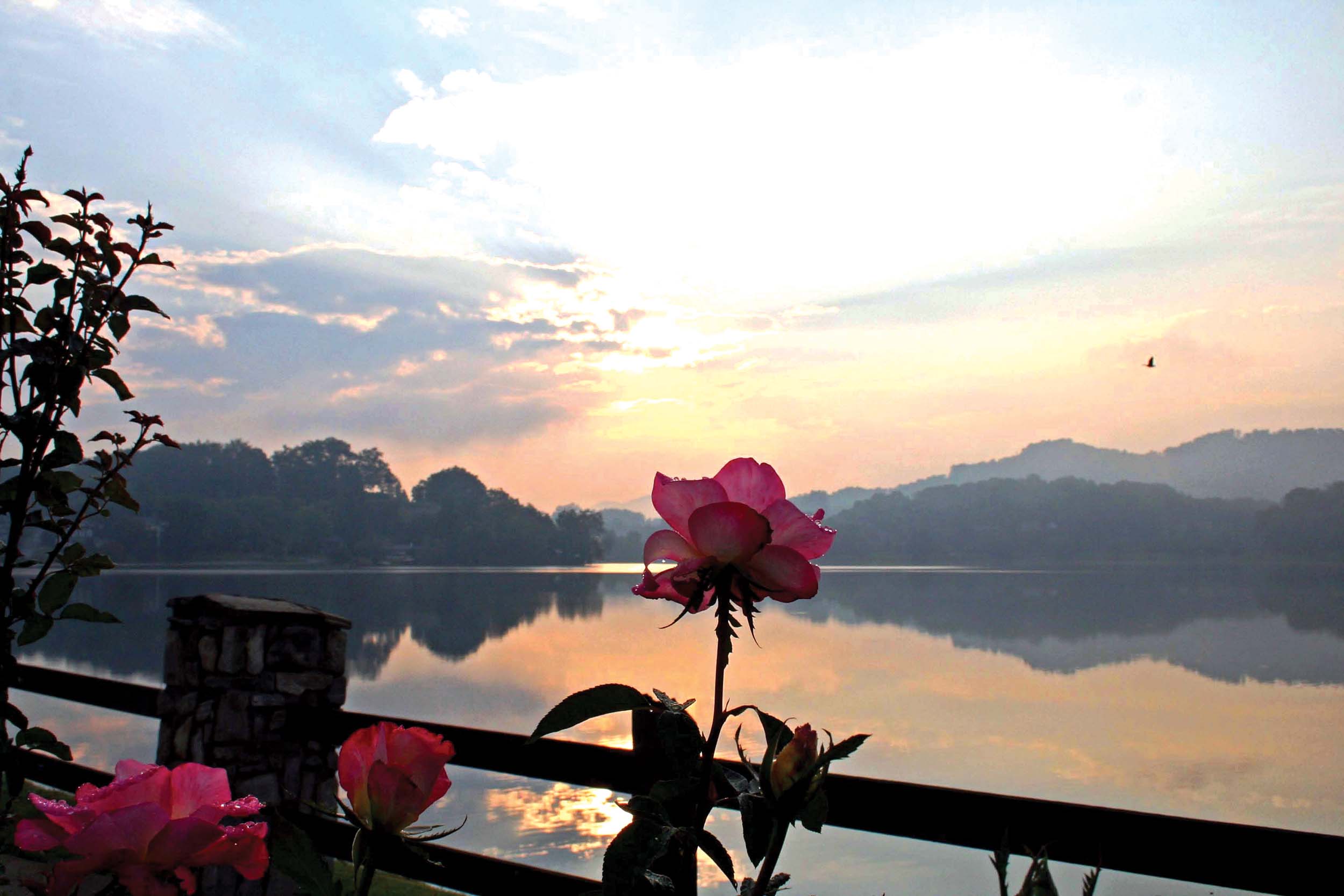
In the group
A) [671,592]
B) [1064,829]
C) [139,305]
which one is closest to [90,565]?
[139,305]

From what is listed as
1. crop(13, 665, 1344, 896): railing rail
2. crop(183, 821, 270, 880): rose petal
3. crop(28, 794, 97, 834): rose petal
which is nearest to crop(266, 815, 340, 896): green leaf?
crop(183, 821, 270, 880): rose petal

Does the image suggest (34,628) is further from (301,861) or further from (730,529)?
(730,529)

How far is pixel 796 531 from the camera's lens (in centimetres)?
62

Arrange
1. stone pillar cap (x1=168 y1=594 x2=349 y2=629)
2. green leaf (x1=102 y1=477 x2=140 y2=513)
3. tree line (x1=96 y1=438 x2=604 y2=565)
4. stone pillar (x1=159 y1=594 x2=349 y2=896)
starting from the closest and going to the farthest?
1. green leaf (x1=102 y1=477 x2=140 y2=513)
2. stone pillar (x1=159 y1=594 x2=349 y2=896)
3. stone pillar cap (x1=168 y1=594 x2=349 y2=629)
4. tree line (x1=96 y1=438 x2=604 y2=565)

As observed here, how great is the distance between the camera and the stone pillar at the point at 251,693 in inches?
129

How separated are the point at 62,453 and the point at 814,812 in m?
1.91

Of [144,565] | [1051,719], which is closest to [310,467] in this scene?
[144,565]

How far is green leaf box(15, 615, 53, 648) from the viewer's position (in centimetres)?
173

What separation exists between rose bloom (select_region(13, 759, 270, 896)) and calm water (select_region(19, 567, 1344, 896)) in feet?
1.55

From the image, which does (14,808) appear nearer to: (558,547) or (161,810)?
(161,810)

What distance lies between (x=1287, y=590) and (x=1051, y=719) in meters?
48.4

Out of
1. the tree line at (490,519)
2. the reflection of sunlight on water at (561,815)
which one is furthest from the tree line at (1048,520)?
the reflection of sunlight on water at (561,815)

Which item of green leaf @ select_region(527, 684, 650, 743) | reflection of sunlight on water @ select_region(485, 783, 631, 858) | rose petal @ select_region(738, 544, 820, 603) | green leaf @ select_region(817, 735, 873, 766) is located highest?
rose petal @ select_region(738, 544, 820, 603)

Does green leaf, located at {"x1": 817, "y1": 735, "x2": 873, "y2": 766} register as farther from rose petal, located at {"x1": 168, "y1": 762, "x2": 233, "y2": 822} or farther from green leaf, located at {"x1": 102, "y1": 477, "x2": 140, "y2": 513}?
green leaf, located at {"x1": 102, "y1": 477, "x2": 140, "y2": 513}
